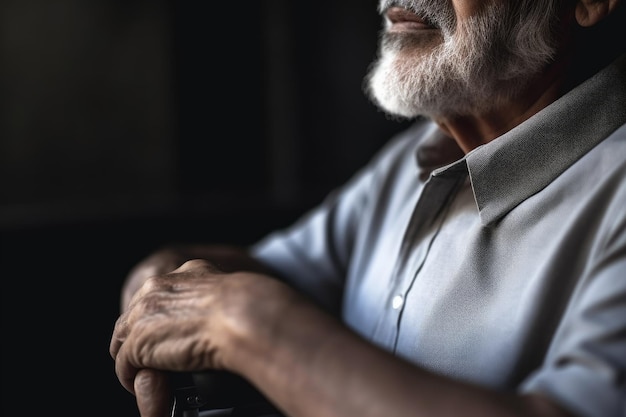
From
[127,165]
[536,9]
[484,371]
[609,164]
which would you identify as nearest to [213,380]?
[484,371]

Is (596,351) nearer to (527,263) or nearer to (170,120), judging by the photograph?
(527,263)

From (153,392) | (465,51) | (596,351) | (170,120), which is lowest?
(153,392)

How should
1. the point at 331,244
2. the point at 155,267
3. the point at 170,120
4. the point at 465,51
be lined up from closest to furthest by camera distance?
the point at 465,51 → the point at 155,267 → the point at 331,244 → the point at 170,120

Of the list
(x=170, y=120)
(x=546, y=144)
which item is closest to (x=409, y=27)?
(x=546, y=144)

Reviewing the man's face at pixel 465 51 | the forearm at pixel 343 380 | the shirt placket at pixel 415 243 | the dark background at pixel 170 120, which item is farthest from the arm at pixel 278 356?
the dark background at pixel 170 120

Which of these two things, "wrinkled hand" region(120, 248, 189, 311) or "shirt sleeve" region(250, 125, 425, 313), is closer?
"wrinkled hand" region(120, 248, 189, 311)

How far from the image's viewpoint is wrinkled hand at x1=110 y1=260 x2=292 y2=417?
28.2 inches

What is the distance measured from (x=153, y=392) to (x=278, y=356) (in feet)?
0.73

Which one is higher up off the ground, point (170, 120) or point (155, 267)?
point (170, 120)

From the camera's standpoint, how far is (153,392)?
2.68 ft

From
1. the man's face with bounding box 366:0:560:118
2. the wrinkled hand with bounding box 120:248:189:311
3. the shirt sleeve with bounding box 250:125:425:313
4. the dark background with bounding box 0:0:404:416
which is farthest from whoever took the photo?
the dark background with bounding box 0:0:404:416

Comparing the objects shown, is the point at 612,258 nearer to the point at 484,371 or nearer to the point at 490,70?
the point at 484,371

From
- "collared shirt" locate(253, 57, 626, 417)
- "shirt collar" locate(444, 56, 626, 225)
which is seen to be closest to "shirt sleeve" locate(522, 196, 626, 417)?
"collared shirt" locate(253, 57, 626, 417)

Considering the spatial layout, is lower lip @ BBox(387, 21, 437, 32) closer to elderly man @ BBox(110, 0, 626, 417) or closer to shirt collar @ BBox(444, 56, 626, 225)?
elderly man @ BBox(110, 0, 626, 417)
